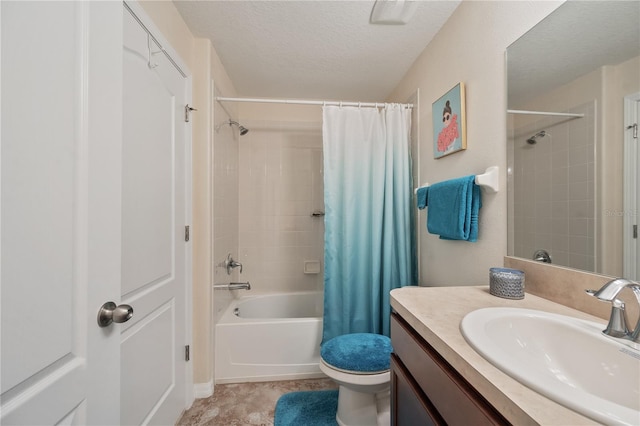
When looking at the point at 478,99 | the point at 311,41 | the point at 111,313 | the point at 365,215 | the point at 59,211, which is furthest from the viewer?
the point at 365,215

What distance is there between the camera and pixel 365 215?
1744mm

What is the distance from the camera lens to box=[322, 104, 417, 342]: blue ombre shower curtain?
171 cm

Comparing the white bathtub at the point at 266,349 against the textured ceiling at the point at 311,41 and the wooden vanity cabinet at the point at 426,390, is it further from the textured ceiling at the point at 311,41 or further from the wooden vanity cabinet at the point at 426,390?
the textured ceiling at the point at 311,41

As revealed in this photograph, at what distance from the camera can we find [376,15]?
53.6 inches

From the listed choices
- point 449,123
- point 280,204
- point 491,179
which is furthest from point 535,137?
point 280,204

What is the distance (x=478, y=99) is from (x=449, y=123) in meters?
0.21

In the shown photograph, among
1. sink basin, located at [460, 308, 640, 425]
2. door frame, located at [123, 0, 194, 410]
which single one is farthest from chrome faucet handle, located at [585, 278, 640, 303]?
door frame, located at [123, 0, 194, 410]

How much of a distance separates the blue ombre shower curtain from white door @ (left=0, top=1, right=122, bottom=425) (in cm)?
126

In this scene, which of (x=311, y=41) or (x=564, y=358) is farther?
(x=311, y=41)

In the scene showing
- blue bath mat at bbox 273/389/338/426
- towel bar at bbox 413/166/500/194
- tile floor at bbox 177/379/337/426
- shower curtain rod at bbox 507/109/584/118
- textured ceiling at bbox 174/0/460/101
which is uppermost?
textured ceiling at bbox 174/0/460/101

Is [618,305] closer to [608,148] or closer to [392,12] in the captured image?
[608,148]

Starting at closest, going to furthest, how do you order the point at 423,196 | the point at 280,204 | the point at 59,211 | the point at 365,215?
the point at 59,211 < the point at 423,196 < the point at 365,215 < the point at 280,204

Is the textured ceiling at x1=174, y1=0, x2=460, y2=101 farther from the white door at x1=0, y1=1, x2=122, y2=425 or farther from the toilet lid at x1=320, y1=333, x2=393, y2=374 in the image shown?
the toilet lid at x1=320, y1=333, x2=393, y2=374

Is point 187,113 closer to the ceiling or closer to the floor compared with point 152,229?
closer to the ceiling
